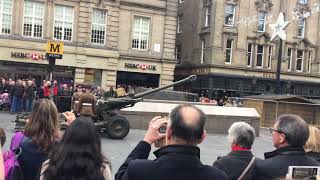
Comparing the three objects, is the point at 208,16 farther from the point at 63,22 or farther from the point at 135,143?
the point at 135,143

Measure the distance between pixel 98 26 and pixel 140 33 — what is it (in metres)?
3.39

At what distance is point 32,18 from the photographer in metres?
34.2

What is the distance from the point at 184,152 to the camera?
3262 mm

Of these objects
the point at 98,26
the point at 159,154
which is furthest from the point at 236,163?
the point at 98,26

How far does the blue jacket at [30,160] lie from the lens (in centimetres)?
445

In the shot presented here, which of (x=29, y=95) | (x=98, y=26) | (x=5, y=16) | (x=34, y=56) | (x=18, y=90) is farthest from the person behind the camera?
(x=98, y=26)

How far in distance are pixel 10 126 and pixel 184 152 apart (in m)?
14.8

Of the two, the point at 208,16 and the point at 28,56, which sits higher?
the point at 208,16

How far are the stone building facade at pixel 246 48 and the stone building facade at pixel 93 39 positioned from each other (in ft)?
21.2

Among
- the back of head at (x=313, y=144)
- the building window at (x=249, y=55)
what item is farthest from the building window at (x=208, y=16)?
the back of head at (x=313, y=144)

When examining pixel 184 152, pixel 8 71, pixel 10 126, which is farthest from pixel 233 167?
pixel 8 71

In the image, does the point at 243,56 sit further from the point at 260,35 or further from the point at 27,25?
the point at 27,25

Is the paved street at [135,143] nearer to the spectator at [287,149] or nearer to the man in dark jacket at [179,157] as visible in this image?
the spectator at [287,149]

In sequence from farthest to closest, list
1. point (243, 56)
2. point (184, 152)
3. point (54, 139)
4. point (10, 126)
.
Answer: point (243, 56) → point (10, 126) → point (54, 139) → point (184, 152)
